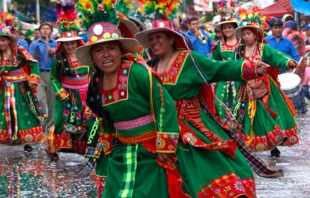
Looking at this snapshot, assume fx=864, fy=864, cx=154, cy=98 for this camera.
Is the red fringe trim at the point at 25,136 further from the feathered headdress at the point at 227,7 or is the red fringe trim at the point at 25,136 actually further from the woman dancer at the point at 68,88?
the feathered headdress at the point at 227,7

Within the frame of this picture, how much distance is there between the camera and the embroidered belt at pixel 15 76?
37.8ft

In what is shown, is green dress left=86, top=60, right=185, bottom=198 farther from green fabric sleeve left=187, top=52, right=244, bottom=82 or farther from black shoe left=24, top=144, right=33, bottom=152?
black shoe left=24, top=144, right=33, bottom=152

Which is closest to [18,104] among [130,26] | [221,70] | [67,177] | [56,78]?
[56,78]

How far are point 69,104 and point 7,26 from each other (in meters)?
1.96

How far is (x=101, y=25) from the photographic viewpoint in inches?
218

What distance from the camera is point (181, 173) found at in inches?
222

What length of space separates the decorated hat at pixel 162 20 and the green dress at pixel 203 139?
0.14 m

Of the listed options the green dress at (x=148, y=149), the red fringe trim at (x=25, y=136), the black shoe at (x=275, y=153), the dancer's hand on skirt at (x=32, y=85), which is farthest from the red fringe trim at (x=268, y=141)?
the green dress at (x=148, y=149)

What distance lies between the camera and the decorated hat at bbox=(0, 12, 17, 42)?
37.0 feet

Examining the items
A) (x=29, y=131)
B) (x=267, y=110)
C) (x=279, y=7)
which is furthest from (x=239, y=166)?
(x=279, y=7)

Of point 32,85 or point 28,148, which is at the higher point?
point 32,85

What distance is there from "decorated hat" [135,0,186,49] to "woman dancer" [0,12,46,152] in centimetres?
504

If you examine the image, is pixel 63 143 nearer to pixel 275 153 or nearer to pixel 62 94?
pixel 62 94

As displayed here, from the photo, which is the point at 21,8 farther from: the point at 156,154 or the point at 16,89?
the point at 156,154
